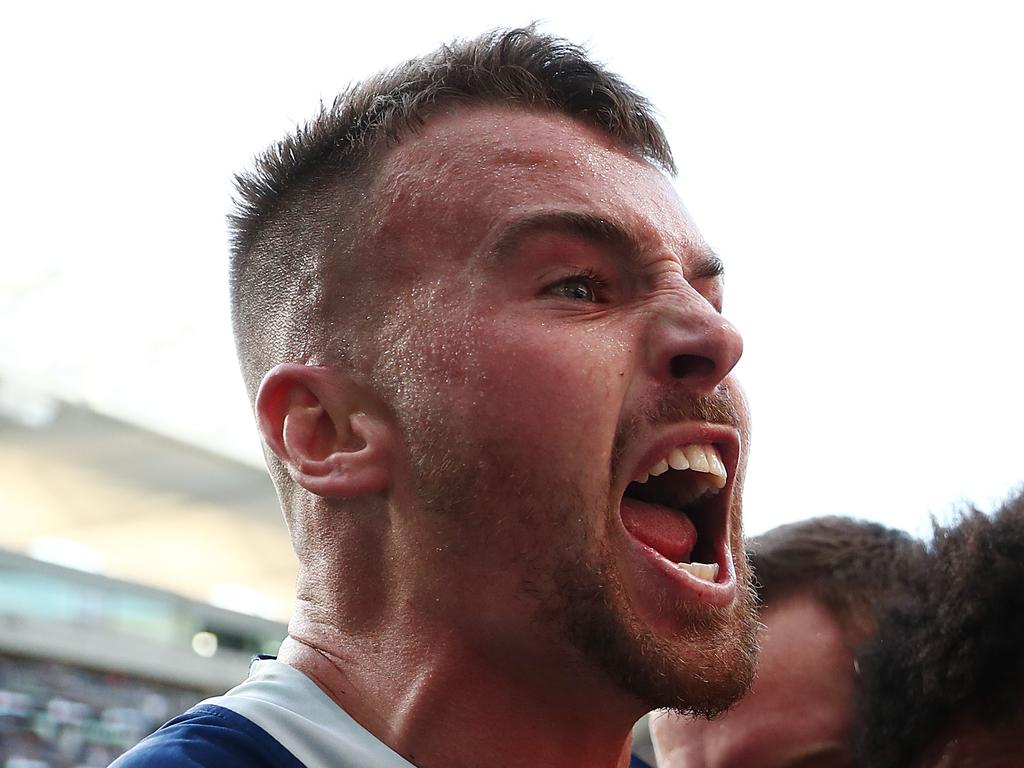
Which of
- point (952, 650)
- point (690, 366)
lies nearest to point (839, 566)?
point (952, 650)

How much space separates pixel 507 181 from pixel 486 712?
0.62 meters

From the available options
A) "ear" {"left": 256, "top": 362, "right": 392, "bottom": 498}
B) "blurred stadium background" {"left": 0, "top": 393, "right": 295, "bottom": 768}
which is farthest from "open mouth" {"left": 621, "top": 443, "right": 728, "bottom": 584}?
"blurred stadium background" {"left": 0, "top": 393, "right": 295, "bottom": 768}

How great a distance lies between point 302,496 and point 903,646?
0.79 meters

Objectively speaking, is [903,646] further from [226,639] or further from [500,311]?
[226,639]

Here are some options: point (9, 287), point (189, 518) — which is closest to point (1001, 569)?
point (9, 287)

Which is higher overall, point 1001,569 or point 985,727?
point 1001,569

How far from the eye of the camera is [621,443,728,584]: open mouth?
4.30 ft

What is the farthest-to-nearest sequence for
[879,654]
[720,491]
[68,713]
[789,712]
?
[68,713] < [789,712] < [879,654] < [720,491]

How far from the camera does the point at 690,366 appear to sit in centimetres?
131

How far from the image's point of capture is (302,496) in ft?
4.83

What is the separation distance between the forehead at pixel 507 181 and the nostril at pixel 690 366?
17 centimetres

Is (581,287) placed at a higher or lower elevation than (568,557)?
higher

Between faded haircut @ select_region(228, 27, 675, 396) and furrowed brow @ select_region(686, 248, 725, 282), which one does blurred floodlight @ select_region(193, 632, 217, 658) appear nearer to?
faded haircut @ select_region(228, 27, 675, 396)

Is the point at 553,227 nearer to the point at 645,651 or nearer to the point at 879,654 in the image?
the point at 645,651
